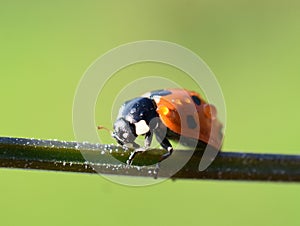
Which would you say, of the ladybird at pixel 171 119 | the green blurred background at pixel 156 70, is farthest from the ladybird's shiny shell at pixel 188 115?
the green blurred background at pixel 156 70

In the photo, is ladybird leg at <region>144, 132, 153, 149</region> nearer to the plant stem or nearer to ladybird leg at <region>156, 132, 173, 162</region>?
ladybird leg at <region>156, 132, 173, 162</region>

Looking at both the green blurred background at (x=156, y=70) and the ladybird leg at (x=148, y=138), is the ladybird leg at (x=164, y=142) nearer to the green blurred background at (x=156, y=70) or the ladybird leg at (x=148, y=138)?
the ladybird leg at (x=148, y=138)

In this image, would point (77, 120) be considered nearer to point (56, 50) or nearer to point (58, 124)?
point (58, 124)

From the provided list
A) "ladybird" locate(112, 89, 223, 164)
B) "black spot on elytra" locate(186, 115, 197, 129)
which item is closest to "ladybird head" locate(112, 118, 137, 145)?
"ladybird" locate(112, 89, 223, 164)

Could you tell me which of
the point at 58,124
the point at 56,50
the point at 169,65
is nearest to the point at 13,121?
the point at 58,124

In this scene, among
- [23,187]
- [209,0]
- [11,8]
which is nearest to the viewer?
[23,187]

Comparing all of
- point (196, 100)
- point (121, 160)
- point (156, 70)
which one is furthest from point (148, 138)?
point (156, 70)

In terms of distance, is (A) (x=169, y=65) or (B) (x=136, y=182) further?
(A) (x=169, y=65)
